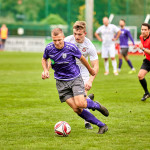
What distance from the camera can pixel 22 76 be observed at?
17.5 metres

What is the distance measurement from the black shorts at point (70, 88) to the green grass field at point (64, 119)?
26.8 inches

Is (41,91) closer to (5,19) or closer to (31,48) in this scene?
(31,48)

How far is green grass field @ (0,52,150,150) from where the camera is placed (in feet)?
20.9

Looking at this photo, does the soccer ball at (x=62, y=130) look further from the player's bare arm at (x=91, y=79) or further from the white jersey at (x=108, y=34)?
the white jersey at (x=108, y=34)

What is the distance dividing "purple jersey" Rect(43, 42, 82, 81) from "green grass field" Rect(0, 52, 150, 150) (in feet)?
3.32

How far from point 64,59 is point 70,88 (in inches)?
19.4

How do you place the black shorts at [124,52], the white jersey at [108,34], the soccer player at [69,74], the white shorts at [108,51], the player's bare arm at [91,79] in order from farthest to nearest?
the black shorts at [124,52], the white jersey at [108,34], the white shorts at [108,51], the player's bare arm at [91,79], the soccer player at [69,74]

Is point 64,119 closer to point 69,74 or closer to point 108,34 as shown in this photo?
point 69,74

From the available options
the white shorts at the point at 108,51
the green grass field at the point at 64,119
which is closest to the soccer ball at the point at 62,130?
the green grass field at the point at 64,119

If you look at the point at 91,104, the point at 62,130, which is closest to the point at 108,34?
the point at 91,104

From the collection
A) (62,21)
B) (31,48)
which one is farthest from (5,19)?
(31,48)

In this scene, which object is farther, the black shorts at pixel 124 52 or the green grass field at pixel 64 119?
the black shorts at pixel 124 52

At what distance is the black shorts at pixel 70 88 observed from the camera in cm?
688

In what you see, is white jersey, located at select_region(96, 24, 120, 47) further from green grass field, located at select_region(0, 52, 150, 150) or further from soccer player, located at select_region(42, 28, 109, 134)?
soccer player, located at select_region(42, 28, 109, 134)
